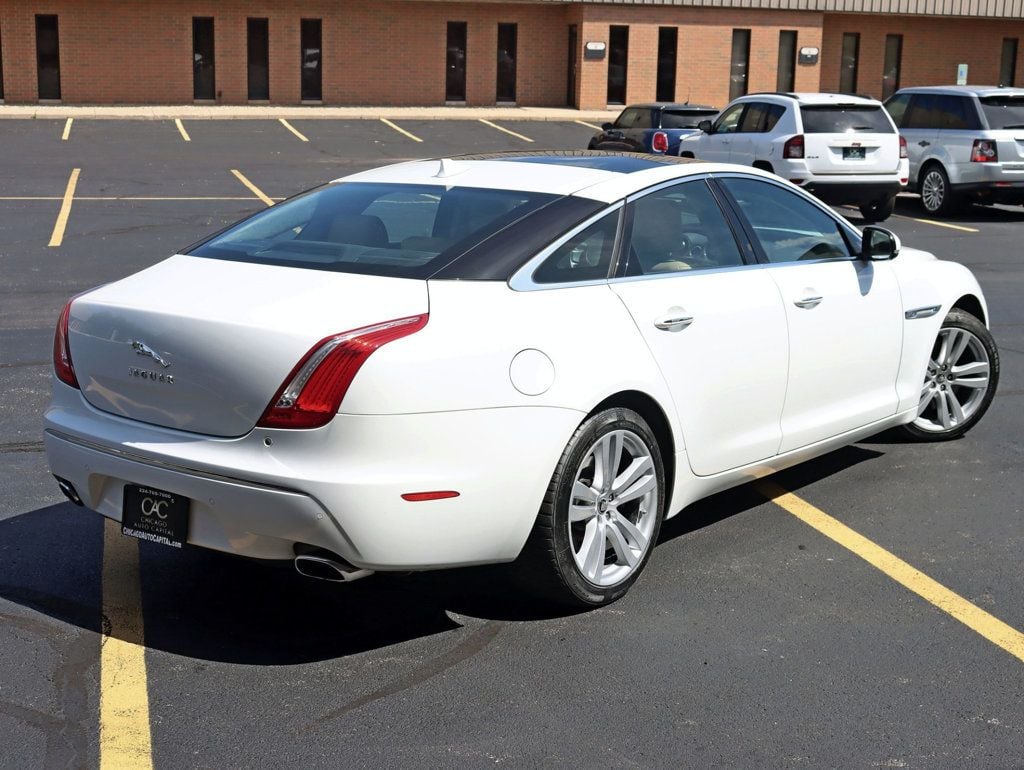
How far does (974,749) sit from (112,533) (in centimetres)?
333

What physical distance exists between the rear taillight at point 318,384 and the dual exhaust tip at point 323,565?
401mm

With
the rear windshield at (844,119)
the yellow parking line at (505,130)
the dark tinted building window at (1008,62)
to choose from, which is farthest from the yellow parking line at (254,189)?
the dark tinted building window at (1008,62)

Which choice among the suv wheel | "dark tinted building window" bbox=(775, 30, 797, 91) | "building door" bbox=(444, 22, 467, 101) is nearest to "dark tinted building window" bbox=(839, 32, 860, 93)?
"dark tinted building window" bbox=(775, 30, 797, 91)

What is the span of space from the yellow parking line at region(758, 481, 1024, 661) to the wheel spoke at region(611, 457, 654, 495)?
1.08m

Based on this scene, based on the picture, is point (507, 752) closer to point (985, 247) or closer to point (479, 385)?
point (479, 385)

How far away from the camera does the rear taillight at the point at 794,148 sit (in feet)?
57.5

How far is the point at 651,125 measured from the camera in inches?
923

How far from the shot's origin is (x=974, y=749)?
371cm

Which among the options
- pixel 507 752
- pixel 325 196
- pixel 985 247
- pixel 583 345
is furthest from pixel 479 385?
pixel 985 247

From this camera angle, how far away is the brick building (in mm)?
37188

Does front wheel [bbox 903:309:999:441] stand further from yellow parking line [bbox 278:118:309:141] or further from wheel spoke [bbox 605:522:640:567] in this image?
yellow parking line [bbox 278:118:309:141]

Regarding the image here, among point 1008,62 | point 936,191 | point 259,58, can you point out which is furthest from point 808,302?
point 1008,62

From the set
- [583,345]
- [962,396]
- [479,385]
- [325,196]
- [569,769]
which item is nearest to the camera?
[569,769]

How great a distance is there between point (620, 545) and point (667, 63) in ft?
122
